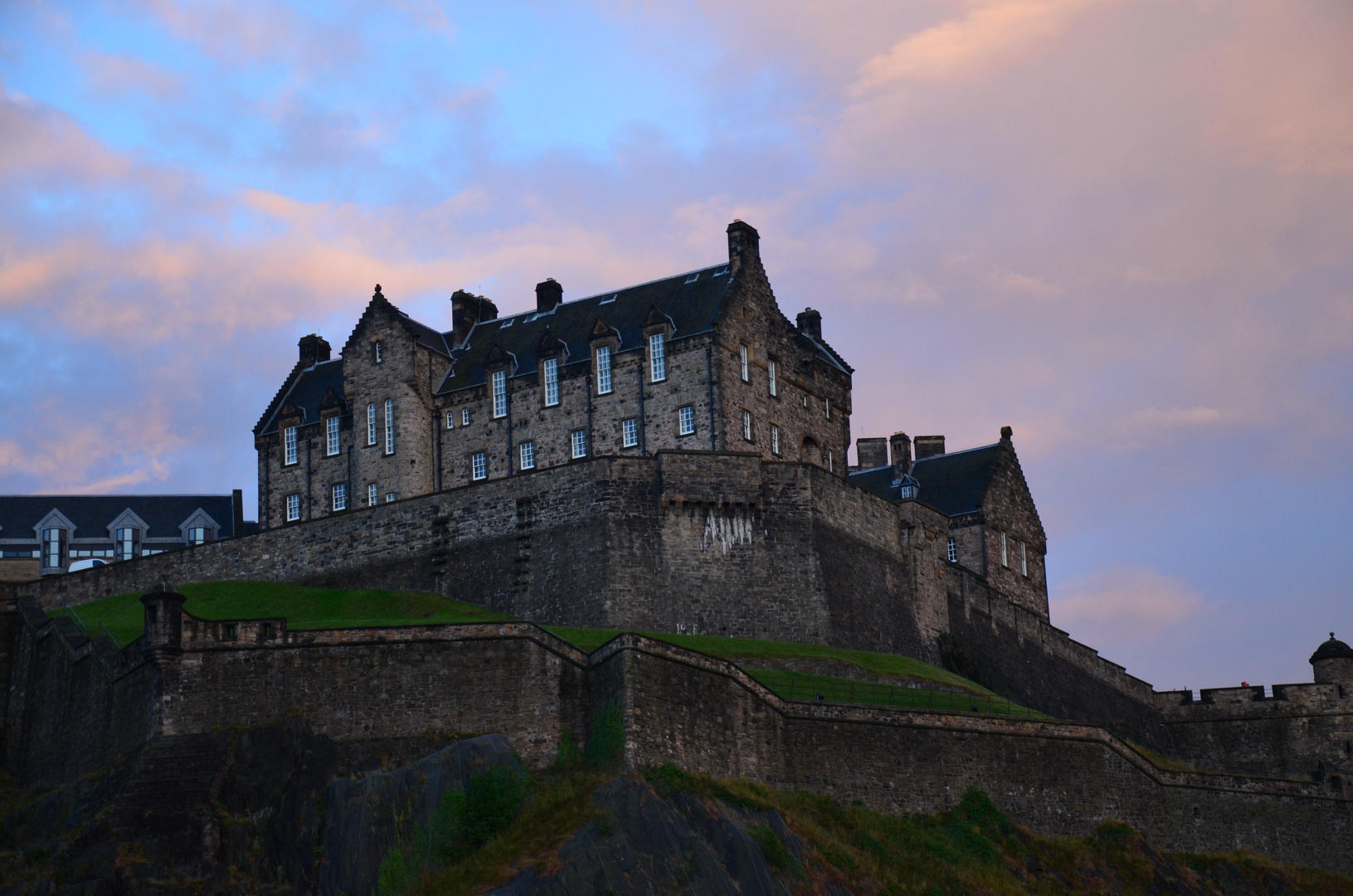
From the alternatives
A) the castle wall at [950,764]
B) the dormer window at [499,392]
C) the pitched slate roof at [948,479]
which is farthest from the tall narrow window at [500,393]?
the castle wall at [950,764]

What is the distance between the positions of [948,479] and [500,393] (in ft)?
69.2

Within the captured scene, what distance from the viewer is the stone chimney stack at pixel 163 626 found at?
177 ft

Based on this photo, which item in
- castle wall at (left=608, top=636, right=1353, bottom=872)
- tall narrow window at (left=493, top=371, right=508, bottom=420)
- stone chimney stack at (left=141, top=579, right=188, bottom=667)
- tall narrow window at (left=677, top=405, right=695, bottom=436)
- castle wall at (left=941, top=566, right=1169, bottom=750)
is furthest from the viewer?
tall narrow window at (left=493, top=371, right=508, bottom=420)

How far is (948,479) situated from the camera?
86000mm

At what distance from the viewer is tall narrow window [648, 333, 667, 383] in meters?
73.4

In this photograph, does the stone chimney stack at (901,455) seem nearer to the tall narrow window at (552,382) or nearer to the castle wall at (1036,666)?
the castle wall at (1036,666)

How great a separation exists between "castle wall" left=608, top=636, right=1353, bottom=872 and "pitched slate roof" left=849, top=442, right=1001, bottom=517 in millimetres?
20897

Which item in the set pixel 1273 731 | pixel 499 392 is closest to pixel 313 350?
pixel 499 392

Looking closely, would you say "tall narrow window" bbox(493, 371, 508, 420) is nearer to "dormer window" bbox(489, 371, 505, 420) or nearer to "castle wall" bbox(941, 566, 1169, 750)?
"dormer window" bbox(489, 371, 505, 420)

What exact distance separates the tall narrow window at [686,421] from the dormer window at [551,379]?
5.55m

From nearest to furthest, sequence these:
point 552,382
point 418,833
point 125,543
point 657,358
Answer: point 418,833, point 657,358, point 552,382, point 125,543

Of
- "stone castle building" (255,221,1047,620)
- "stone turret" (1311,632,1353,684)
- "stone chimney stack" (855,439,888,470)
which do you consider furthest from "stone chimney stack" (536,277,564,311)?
"stone turret" (1311,632,1353,684)

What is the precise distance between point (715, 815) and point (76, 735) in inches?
771

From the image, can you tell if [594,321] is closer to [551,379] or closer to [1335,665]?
[551,379]
